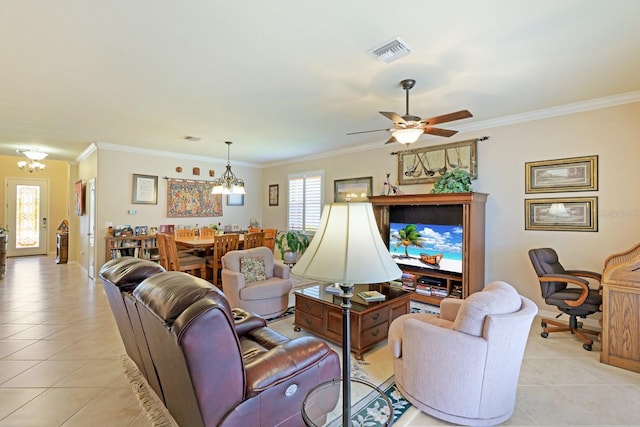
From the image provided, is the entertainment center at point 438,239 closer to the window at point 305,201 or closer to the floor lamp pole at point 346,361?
the window at point 305,201

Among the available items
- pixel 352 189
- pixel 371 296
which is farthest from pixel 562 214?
pixel 352 189

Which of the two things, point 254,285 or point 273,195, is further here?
point 273,195

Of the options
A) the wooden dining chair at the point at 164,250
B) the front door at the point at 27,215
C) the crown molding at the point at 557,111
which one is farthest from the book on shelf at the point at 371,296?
the front door at the point at 27,215

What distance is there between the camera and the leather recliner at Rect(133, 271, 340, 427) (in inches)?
50.0

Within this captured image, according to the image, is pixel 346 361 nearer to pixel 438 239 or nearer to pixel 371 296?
pixel 371 296

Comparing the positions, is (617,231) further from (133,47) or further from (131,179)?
(131,179)

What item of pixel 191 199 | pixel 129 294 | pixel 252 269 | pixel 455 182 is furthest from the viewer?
pixel 191 199

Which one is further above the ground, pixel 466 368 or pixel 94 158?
pixel 94 158

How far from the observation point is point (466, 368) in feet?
6.18

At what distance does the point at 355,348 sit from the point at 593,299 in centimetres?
249

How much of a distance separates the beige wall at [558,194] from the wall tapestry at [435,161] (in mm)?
102

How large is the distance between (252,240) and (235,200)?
3.07m

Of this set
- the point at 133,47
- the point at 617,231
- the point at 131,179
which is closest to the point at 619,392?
the point at 617,231

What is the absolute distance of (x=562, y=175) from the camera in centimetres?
378
